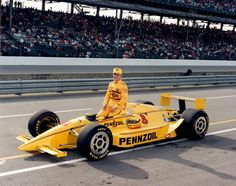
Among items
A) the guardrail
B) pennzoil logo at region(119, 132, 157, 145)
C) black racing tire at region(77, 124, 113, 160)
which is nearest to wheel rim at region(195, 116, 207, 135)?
pennzoil logo at region(119, 132, 157, 145)

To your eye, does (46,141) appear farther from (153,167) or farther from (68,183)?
(153,167)

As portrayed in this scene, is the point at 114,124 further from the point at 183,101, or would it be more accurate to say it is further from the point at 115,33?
the point at 115,33

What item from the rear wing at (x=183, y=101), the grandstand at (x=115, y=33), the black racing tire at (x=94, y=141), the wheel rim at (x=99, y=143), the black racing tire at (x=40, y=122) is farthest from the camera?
the grandstand at (x=115, y=33)

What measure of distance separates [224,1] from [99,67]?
28569 mm

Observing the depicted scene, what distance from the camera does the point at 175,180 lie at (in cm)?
645

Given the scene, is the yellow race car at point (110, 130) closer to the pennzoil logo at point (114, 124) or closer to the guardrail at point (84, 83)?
the pennzoil logo at point (114, 124)

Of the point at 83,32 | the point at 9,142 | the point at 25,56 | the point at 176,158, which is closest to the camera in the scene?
the point at 176,158

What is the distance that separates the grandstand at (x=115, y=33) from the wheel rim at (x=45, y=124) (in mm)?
14564

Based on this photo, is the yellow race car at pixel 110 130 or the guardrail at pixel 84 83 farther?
the guardrail at pixel 84 83

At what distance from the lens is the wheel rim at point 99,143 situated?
23.5ft

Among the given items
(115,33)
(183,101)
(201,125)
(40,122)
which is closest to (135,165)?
(40,122)

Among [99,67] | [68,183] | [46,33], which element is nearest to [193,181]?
[68,183]

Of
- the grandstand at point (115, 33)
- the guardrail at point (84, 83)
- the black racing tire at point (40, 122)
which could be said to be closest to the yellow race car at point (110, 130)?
the black racing tire at point (40, 122)

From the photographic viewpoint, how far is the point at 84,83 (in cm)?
1748
